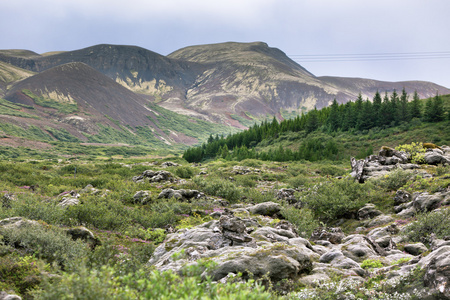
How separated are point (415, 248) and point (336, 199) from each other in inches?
377

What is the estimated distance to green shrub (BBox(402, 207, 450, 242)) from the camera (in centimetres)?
1309

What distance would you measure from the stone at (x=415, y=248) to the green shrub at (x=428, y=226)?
1494mm

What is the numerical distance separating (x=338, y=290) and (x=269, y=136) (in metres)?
99.1

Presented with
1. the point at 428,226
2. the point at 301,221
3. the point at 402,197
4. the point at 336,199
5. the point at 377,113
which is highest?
the point at 377,113

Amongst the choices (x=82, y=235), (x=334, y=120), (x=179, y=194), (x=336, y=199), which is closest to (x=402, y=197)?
(x=336, y=199)

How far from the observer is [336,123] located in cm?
9038

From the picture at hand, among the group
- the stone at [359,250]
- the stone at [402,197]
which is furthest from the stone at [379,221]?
the stone at [359,250]

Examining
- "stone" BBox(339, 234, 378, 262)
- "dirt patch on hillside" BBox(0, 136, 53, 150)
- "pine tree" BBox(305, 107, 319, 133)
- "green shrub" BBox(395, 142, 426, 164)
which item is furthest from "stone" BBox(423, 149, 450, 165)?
"dirt patch on hillside" BBox(0, 136, 53, 150)

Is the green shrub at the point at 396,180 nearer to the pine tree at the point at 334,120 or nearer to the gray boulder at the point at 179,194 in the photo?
the gray boulder at the point at 179,194

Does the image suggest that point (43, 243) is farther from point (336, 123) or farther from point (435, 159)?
point (336, 123)

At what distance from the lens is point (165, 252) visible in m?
11.3

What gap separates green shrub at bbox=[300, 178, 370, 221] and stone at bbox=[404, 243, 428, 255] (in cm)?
872

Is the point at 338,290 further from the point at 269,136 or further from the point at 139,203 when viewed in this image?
the point at 269,136

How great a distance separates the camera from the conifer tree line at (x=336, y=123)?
7156 cm
